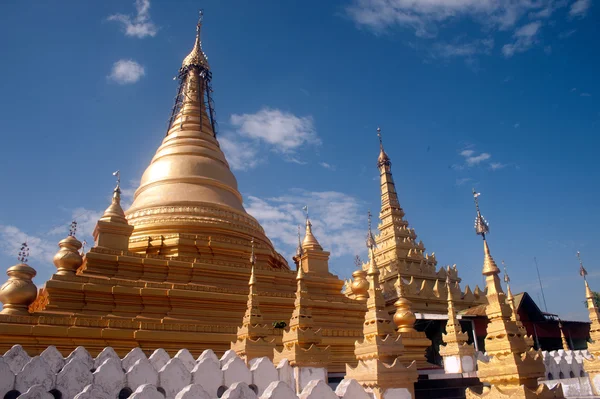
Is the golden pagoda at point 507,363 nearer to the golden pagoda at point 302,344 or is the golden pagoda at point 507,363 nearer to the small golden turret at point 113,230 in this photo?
the golden pagoda at point 302,344

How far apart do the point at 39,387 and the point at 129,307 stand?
8786 mm

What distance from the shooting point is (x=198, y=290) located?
57.0ft

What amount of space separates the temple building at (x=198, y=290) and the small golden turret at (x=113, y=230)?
4 cm

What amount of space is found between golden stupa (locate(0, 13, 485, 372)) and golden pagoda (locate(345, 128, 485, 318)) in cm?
789

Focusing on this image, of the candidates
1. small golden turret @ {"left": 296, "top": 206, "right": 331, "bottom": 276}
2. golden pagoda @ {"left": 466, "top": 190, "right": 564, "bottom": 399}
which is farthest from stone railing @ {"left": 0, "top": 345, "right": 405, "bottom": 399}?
small golden turret @ {"left": 296, "top": 206, "right": 331, "bottom": 276}

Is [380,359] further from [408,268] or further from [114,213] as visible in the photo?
[408,268]

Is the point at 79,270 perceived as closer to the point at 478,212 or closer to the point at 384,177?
the point at 478,212

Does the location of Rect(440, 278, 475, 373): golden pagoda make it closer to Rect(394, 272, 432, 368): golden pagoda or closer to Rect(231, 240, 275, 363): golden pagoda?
Rect(394, 272, 432, 368): golden pagoda

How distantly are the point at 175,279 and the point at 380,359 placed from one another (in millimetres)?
12262

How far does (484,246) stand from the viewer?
700cm

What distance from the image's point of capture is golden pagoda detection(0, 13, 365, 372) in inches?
567

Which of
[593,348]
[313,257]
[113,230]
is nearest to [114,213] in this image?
[113,230]

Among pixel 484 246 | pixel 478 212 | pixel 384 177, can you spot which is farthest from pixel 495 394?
pixel 384 177

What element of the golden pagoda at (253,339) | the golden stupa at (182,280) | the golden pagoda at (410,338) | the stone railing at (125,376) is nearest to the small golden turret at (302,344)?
the golden stupa at (182,280)
